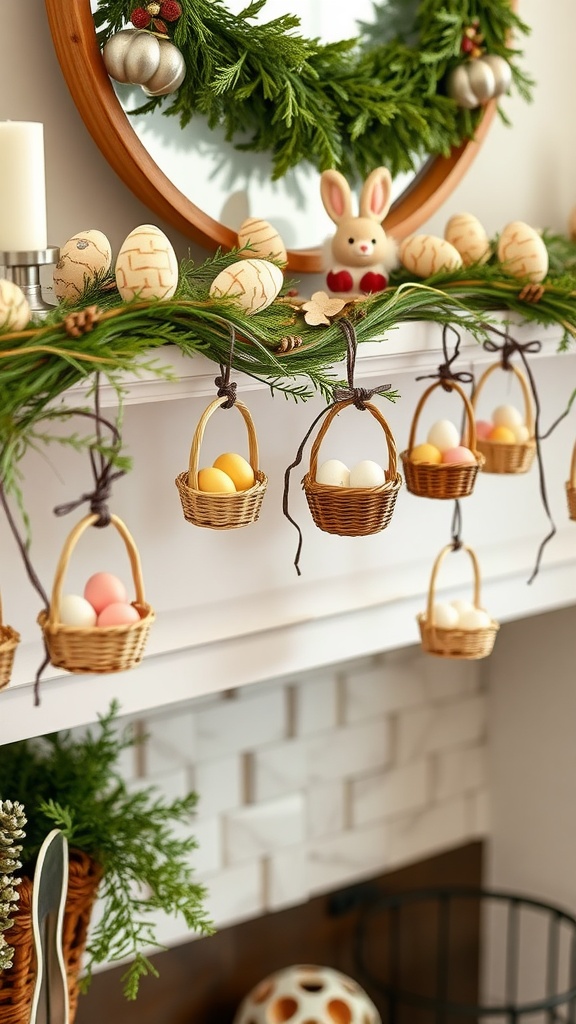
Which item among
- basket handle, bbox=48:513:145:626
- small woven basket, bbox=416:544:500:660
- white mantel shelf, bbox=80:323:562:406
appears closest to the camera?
basket handle, bbox=48:513:145:626

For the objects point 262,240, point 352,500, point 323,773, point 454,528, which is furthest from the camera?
point 323,773

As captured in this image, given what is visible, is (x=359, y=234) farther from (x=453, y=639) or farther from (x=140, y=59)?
(x=453, y=639)

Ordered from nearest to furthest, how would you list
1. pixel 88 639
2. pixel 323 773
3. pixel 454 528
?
pixel 88 639 → pixel 454 528 → pixel 323 773

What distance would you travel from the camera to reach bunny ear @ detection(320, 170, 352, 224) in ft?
3.30

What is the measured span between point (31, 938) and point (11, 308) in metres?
0.52

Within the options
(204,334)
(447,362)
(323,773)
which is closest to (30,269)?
(204,334)

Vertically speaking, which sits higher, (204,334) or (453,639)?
(204,334)

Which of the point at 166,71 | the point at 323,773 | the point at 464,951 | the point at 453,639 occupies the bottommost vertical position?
the point at 464,951

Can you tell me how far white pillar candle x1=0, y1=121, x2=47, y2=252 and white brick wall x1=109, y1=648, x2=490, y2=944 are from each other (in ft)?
2.07

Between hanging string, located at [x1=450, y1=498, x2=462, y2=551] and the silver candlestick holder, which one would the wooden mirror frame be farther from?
hanging string, located at [x1=450, y1=498, x2=462, y2=551]

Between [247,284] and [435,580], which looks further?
[435,580]

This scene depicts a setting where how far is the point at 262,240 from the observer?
0.98 meters

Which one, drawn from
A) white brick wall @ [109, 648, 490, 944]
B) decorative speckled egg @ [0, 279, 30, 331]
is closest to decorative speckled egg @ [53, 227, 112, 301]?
decorative speckled egg @ [0, 279, 30, 331]

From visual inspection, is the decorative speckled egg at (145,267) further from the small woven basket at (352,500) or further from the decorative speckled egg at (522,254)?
the decorative speckled egg at (522,254)
